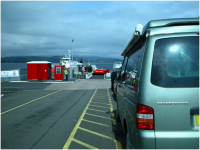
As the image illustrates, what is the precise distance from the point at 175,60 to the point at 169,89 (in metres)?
0.39

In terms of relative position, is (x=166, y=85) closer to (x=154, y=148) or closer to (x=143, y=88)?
(x=143, y=88)

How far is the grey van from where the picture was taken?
228 centimetres

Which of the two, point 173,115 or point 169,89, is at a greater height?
point 169,89

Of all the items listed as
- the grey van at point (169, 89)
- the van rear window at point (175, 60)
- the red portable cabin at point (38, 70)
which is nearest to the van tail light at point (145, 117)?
the grey van at point (169, 89)

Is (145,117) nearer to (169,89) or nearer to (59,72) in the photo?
(169,89)

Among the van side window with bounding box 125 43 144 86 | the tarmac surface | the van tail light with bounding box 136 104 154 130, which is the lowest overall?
the tarmac surface

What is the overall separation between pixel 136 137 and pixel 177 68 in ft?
3.38

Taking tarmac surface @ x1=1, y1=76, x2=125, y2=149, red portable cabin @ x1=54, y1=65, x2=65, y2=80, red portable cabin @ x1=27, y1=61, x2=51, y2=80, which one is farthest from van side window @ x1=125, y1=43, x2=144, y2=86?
red portable cabin @ x1=27, y1=61, x2=51, y2=80

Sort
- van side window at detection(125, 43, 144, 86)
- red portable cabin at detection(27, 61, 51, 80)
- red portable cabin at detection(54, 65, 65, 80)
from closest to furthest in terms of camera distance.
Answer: van side window at detection(125, 43, 144, 86), red portable cabin at detection(54, 65, 65, 80), red portable cabin at detection(27, 61, 51, 80)

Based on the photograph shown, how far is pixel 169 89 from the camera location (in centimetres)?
231

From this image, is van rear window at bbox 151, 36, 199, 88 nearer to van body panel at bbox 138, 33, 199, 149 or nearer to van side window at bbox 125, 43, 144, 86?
van body panel at bbox 138, 33, 199, 149

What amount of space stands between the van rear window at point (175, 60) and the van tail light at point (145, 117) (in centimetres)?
34

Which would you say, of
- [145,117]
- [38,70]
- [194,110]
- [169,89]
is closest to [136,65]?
[169,89]

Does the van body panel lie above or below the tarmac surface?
above
